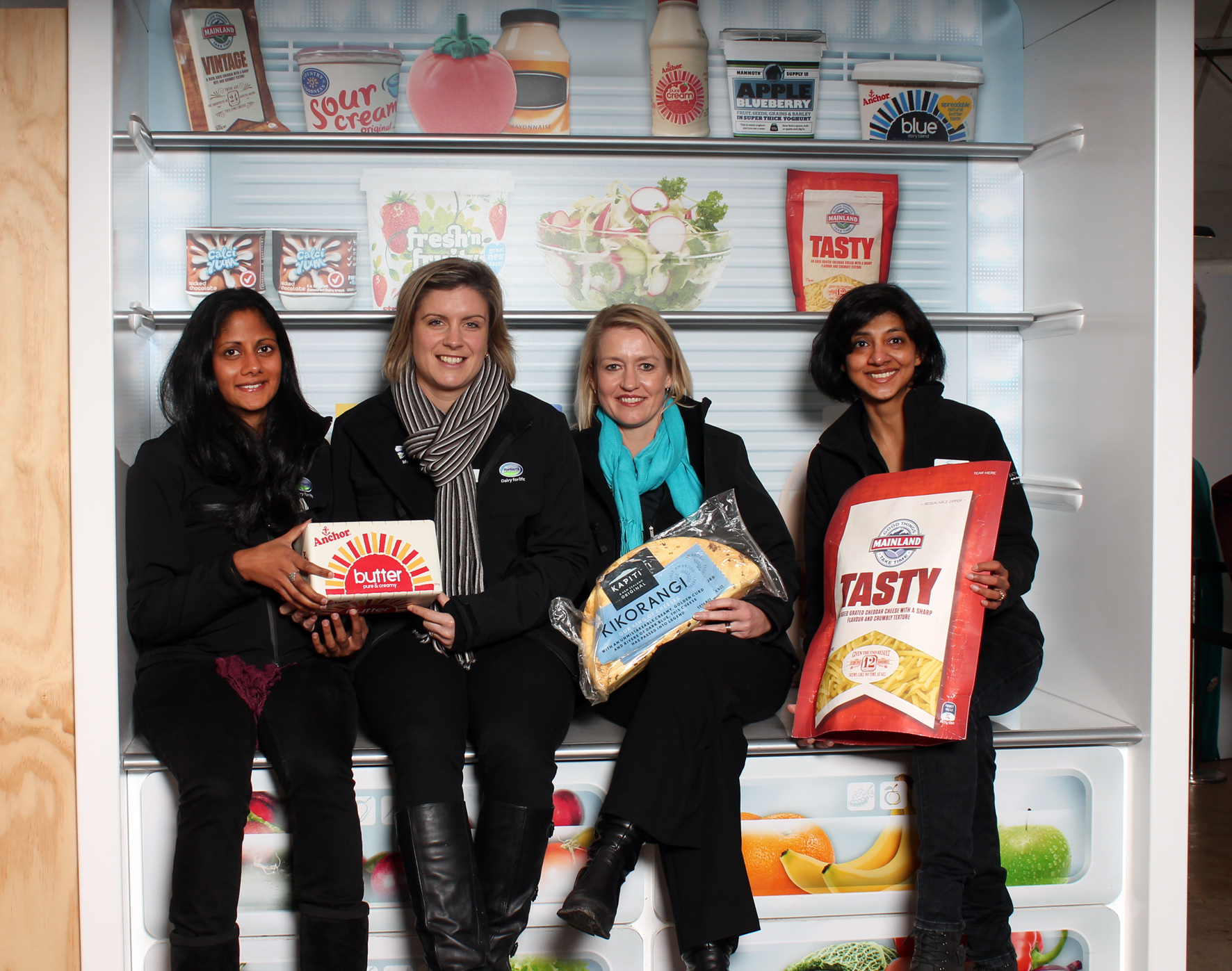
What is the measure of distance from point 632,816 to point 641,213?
5.17ft

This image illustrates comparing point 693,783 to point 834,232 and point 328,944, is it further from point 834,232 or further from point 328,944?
point 834,232

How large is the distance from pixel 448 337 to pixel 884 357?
99 cm

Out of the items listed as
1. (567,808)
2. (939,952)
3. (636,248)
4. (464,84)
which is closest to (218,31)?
(464,84)

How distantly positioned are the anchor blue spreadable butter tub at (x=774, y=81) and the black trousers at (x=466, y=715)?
1481mm

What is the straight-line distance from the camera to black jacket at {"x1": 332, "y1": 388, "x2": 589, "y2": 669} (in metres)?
2.12

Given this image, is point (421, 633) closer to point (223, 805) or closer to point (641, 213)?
point (223, 805)

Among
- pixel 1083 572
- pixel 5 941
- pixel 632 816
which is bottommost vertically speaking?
pixel 5 941

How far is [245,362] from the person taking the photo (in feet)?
6.77

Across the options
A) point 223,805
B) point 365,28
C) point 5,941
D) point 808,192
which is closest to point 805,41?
point 808,192

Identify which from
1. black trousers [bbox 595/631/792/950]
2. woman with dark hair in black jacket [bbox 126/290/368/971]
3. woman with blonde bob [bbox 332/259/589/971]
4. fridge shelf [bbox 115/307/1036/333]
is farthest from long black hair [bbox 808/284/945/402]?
woman with dark hair in black jacket [bbox 126/290/368/971]

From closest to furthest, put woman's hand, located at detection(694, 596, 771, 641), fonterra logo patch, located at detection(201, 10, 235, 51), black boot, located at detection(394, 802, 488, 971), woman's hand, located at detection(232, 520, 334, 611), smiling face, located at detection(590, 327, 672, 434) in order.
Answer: black boot, located at detection(394, 802, 488, 971) < woman's hand, located at detection(232, 520, 334, 611) < woman's hand, located at detection(694, 596, 771, 641) < smiling face, located at detection(590, 327, 672, 434) < fonterra logo patch, located at detection(201, 10, 235, 51)

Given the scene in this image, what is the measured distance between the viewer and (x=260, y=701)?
6.24ft

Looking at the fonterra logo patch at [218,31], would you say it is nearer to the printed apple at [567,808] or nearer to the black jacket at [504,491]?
the black jacket at [504,491]

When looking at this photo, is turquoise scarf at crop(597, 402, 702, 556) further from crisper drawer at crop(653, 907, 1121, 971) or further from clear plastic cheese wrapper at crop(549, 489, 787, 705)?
crisper drawer at crop(653, 907, 1121, 971)
